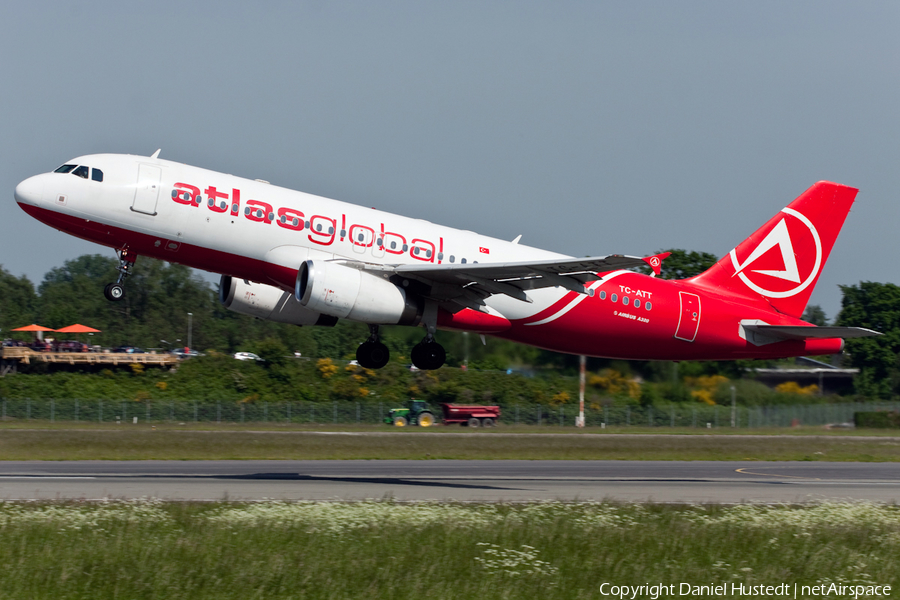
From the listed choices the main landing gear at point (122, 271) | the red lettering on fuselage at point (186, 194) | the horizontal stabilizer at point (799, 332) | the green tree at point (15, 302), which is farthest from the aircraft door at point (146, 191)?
the green tree at point (15, 302)

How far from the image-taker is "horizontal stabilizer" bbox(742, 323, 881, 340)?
31531 millimetres

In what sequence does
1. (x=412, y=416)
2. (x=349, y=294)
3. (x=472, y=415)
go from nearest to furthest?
(x=349, y=294)
(x=472, y=415)
(x=412, y=416)

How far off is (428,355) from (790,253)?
1491 cm

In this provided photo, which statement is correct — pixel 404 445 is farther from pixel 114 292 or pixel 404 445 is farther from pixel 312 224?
pixel 114 292

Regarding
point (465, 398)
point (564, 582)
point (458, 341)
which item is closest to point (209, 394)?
point (465, 398)

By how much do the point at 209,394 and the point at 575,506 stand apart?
167 feet

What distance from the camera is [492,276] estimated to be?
28.2m

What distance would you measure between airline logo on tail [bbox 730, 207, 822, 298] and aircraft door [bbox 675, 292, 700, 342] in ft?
9.76

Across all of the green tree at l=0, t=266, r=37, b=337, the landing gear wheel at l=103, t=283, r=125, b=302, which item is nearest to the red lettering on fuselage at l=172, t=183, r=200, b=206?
the landing gear wheel at l=103, t=283, r=125, b=302

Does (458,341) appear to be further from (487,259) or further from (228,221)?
(228,221)

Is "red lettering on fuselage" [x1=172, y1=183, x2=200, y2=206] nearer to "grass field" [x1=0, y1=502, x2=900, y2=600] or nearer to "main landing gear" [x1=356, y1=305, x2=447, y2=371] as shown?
"main landing gear" [x1=356, y1=305, x2=447, y2=371]

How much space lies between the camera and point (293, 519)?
20.7m

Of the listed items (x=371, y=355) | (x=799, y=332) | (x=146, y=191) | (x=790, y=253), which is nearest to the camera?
(x=146, y=191)

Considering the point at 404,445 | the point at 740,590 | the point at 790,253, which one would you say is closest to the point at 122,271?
the point at 740,590
